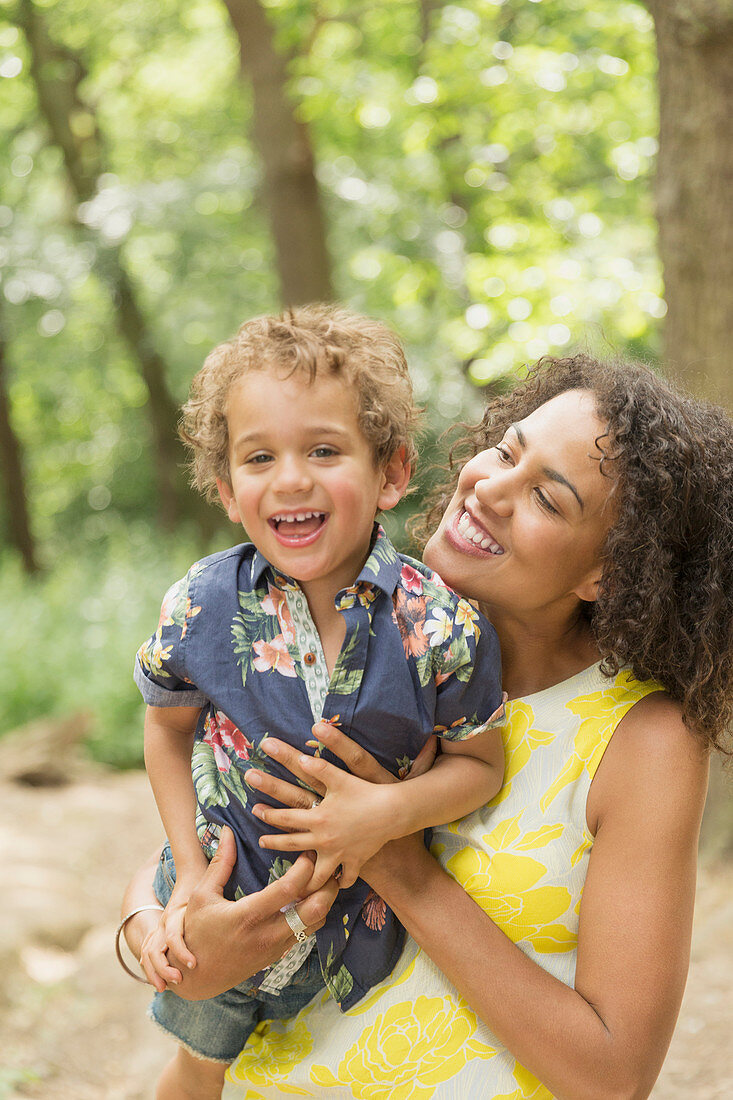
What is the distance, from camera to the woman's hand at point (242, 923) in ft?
5.10

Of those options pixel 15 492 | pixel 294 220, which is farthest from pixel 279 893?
pixel 15 492

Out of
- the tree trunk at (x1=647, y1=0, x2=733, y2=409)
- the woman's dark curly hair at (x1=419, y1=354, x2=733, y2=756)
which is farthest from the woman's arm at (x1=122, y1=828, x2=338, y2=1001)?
the tree trunk at (x1=647, y1=0, x2=733, y2=409)

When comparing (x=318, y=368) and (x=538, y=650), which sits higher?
(x=318, y=368)

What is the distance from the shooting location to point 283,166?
7.89m

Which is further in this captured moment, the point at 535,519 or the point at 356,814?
the point at 535,519

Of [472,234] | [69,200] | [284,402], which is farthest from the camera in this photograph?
[69,200]

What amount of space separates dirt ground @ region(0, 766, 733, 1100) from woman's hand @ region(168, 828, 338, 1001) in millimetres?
1925

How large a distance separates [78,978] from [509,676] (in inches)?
122

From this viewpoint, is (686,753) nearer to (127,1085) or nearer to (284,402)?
(284,402)

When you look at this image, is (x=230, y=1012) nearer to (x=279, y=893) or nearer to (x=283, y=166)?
(x=279, y=893)

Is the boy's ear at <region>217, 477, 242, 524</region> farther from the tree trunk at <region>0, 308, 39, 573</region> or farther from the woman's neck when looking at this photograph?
the tree trunk at <region>0, 308, 39, 573</region>

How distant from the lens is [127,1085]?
3557mm

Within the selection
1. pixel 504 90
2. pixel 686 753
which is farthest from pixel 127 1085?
pixel 504 90

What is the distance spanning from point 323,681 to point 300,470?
330mm
